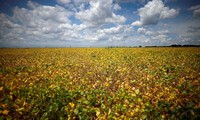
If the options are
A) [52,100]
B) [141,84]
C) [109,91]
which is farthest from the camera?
[141,84]

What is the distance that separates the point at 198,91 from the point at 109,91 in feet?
11.5

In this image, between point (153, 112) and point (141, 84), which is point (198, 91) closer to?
point (141, 84)

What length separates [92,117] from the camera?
13.0 ft

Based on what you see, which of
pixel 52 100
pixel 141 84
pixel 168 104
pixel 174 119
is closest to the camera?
pixel 174 119

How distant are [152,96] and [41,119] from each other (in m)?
3.90

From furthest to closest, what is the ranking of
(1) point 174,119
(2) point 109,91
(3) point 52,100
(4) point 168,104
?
(2) point 109,91, (3) point 52,100, (4) point 168,104, (1) point 174,119

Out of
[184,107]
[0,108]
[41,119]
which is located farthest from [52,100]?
[184,107]

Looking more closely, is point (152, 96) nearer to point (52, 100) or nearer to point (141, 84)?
point (141, 84)

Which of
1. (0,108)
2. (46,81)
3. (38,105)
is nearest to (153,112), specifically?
(38,105)

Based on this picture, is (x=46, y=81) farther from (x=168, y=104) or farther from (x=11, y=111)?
(x=168, y=104)

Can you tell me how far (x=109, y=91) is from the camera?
5617 mm

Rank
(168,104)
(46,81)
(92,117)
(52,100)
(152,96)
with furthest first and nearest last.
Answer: (46,81)
(152,96)
(52,100)
(168,104)
(92,117)

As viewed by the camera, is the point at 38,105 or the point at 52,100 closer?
the point at 38,105

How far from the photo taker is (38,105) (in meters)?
4.47
